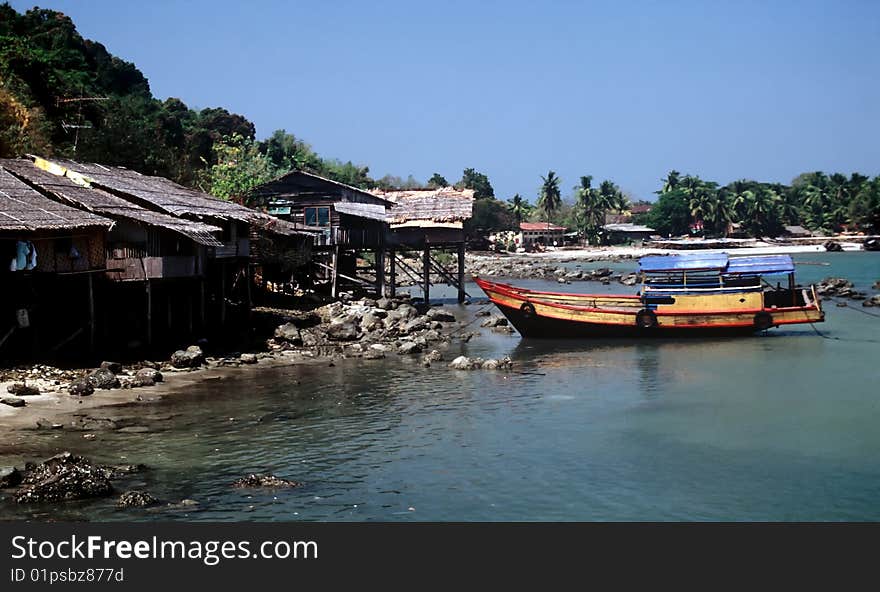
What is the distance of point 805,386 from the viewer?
2677 centimetres

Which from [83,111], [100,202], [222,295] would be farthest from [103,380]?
[83,111]

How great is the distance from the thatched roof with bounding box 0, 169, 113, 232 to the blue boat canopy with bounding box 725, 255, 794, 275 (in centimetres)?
2217

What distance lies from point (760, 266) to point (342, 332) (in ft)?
51.5

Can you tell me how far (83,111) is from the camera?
5016cm

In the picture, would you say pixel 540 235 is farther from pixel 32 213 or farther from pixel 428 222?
pixel 32 213

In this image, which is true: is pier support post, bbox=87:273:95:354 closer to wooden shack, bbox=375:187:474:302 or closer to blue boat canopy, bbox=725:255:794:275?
wooden shack, bbox=375:187:474:302

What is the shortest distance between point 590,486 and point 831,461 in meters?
5.42

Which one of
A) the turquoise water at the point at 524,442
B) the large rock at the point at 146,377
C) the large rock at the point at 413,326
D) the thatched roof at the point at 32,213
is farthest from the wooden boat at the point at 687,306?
the thatched roof at the point at 32,213

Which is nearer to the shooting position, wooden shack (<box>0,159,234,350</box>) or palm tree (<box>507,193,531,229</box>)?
wooden shack (<box>0,159,234,350</box>)

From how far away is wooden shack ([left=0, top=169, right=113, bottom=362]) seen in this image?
24.1 meters

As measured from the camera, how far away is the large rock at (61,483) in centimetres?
1522

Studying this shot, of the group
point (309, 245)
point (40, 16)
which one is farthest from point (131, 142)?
point (40, 16)

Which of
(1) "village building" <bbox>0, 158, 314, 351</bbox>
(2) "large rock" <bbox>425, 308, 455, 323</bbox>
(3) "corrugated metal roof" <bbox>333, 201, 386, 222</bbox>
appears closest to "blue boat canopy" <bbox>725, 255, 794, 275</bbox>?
(2) "large rock" <bbox>425, 308, 455, 323</bbox>
